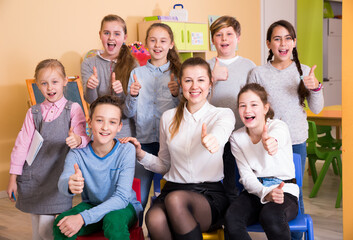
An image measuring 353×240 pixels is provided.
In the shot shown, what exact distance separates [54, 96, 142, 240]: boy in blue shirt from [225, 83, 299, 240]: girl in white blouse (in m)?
0.46

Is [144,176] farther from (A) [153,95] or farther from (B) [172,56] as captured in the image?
(B) [172,56]

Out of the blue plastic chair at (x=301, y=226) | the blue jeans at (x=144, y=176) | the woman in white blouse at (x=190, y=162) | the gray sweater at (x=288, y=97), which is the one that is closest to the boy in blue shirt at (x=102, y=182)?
the woman in white blouse at (x=190, y=162)

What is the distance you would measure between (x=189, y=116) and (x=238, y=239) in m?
0.61

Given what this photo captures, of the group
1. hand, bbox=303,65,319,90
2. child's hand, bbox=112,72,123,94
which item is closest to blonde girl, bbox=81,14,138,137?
child's hand, bbox=112,72,123,94

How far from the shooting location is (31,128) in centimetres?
214

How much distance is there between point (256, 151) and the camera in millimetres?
2021

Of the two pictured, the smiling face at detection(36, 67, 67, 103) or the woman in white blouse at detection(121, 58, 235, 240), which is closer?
the woman in white blouse at detection(121, 58, 235, 240)

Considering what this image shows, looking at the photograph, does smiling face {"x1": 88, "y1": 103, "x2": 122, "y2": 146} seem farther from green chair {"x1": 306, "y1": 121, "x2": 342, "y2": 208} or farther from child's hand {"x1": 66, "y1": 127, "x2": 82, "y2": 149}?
green chair {"x1": 306, "y1": 121, "x2": 342, "y2": 208}

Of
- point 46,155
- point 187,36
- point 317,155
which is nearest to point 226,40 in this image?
point 46,155

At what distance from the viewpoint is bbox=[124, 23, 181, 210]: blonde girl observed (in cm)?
231

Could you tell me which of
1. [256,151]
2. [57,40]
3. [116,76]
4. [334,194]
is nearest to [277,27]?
[256,151]

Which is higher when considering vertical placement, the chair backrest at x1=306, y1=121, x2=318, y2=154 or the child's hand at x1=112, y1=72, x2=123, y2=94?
the child's hand at x1=112, y1=72, x2=123, y2=94

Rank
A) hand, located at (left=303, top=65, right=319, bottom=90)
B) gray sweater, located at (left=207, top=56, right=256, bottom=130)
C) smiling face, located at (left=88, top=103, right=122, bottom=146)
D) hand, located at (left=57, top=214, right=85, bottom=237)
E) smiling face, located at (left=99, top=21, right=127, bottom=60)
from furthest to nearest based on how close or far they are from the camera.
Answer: smiling face, located at (left=99, top=21, right=127, bottom=60), gray sweater, located at (left=207, top=56, right=256, bottom=130), hand, located at (left=303, top=65, right=319, bottom=90), smiling face, located at (left=88, top=103, right=122, bottom=146), hand, located at (left=57, top=214, right=85, bottom=237)

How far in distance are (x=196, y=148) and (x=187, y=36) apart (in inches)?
140
